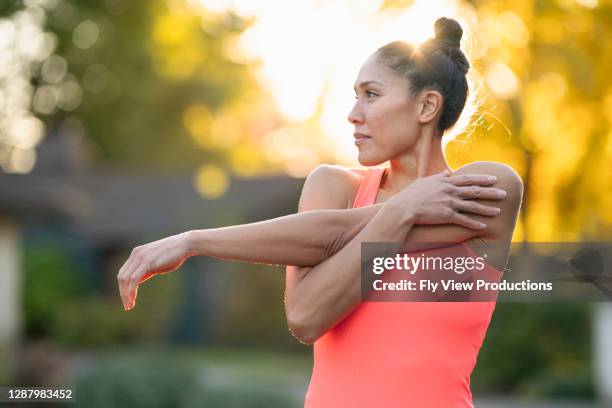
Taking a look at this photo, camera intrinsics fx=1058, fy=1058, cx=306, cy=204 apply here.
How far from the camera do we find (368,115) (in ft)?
8.31

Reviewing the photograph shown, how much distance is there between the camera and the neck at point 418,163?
260cm

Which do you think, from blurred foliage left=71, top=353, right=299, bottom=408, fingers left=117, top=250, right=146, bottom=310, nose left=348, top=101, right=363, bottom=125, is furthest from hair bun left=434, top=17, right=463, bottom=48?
blurred foliage left=71, top=353, right=299, bottom=408

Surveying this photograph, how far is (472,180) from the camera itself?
2484mm

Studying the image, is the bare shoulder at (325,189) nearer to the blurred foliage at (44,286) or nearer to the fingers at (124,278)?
the fingers at (124,278)

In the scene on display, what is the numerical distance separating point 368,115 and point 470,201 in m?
0.32

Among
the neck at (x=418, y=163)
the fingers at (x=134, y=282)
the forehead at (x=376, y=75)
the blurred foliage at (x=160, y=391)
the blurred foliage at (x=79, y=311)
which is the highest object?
the blurred foliage at (x=79, y=311)

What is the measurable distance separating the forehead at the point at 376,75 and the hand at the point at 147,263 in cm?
60

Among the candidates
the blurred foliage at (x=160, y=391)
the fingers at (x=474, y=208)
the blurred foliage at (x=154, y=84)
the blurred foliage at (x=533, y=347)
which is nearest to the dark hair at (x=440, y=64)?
the fingers at (x=474, y=208)

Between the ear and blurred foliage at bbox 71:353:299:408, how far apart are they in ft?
21.7

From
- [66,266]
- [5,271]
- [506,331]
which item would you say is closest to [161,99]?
[66,266]

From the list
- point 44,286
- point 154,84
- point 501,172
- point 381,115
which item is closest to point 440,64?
point 381,115

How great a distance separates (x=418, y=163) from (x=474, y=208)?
21cm

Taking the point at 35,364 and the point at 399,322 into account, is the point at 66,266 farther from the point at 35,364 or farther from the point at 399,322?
the point at 399,322

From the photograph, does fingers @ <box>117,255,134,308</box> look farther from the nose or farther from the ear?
the ear
